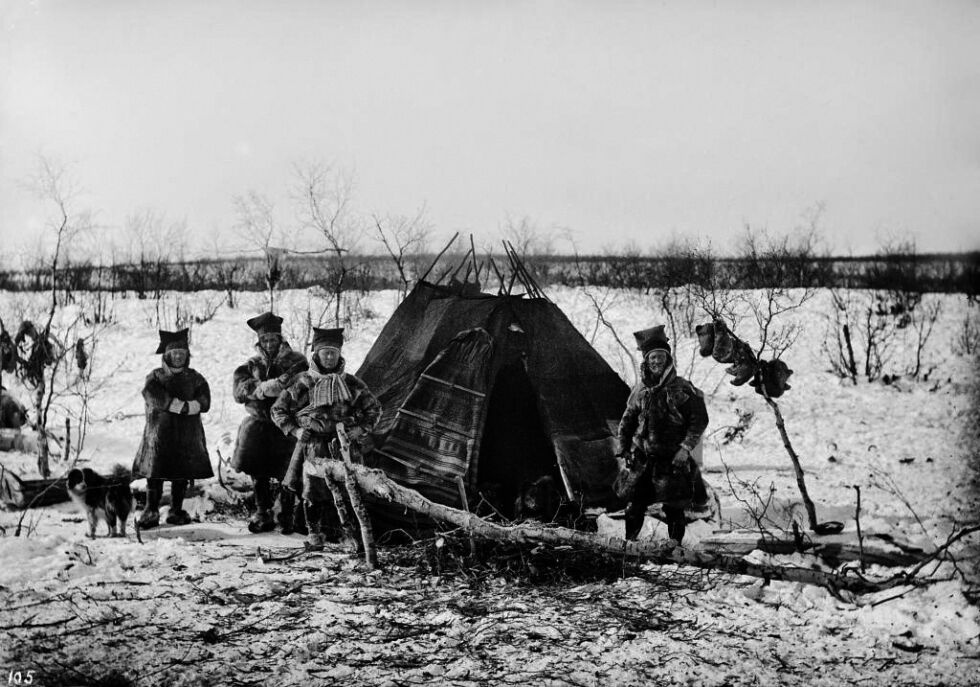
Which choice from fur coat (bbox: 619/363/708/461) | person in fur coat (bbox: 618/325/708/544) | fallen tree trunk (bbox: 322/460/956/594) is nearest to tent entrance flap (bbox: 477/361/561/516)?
person in fur coat (bbox: 618/325/708/544)

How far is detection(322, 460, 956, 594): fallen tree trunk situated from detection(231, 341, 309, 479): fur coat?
1.68 m

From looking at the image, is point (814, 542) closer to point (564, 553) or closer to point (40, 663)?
point (564, 553)

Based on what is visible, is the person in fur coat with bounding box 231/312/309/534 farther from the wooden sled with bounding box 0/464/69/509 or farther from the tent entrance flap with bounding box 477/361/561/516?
the wooden sled with bounding box 0/464/69/509

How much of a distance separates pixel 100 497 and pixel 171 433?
906mm

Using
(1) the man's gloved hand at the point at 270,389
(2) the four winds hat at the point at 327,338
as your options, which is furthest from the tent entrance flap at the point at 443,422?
(1) the man's gloved hand at the point at 270,389

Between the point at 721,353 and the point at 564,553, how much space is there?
2281 millimetres

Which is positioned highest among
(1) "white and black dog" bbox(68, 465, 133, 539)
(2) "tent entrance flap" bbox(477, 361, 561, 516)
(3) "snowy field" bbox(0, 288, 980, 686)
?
(2) "tent entrance flap" bbox(477, 361, 561, 516)

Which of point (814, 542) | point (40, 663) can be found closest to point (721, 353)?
point (814, 542)

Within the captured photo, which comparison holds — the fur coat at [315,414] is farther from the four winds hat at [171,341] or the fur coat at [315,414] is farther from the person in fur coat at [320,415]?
the four winds hat at [171,341]

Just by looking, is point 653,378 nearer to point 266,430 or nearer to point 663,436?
point 663,436

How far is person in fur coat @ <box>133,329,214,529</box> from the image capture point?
6.34 meters

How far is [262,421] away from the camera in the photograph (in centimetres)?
644

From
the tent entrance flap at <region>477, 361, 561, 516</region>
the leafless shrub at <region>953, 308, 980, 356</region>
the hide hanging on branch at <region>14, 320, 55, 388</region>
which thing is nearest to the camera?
the tent entrance flap at <region>477, 361, 561, 516</region>

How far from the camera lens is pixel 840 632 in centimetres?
376
